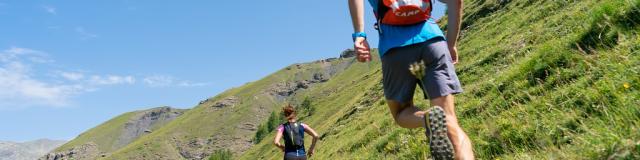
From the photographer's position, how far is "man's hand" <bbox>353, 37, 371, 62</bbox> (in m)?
4.17

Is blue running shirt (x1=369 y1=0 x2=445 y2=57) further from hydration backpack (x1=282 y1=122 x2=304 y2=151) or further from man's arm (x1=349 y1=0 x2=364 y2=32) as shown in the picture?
hydration backpack (x1=282 y1=122 x2=304 y2=151)

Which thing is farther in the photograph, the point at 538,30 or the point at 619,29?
the point at 538,30

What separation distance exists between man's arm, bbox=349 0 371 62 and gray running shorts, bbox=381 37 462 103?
234 mm

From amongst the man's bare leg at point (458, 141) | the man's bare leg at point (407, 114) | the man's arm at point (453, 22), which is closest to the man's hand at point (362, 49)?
the man's bare leg at point (407, 114)

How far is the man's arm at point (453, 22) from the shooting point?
447 centimetres

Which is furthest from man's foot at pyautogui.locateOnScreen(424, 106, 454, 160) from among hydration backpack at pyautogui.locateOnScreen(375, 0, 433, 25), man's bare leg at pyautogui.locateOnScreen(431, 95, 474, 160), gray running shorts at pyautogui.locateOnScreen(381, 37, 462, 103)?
hydration backpack at pyautogui.locateOnScreen(375, 0, 433, 25)

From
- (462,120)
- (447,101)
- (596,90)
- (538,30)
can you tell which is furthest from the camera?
(538,30)

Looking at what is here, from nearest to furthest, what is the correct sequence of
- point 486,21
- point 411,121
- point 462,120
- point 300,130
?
point 411,121, point 462,120, point 300,130, point 486,21

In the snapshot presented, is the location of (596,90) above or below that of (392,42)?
below

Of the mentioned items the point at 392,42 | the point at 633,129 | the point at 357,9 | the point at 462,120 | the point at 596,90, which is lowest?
the point at 462,120

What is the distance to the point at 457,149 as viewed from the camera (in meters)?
3.69

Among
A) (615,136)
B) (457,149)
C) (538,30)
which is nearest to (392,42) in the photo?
(457,149)

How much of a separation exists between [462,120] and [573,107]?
353 cm

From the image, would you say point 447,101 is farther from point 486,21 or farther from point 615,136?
point 486,21
